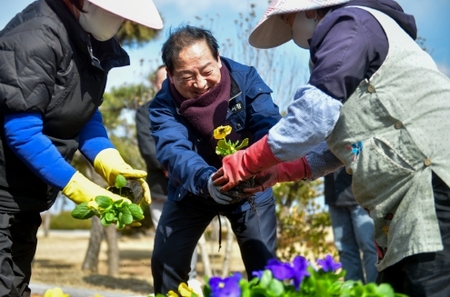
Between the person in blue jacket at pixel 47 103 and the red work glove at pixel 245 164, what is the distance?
21.8 inches

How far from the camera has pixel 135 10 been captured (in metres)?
3.40

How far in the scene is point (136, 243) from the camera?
2058 centimetres

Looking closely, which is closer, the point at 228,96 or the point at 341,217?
the point at 228,96

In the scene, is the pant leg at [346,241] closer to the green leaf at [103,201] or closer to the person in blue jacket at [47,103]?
the person in blue jacket at [47,103]

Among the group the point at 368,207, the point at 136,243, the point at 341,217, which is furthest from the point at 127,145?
the point at 368,207

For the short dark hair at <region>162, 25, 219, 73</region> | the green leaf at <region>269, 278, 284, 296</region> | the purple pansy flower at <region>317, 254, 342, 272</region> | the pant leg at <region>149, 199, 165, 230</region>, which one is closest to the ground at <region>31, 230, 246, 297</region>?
the pant leg at <region>149, 199, 165, 230</region>

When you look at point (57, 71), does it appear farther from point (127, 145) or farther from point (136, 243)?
point (136, 243)

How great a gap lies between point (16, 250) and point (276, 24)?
5.64ft

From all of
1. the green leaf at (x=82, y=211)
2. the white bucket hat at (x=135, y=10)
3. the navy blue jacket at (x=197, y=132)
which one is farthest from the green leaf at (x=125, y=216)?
the white bucket hat at (x=135, y=10)

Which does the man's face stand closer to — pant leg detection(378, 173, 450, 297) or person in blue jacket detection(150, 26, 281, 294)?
person in blue jacket detection(150, 26, 281, 294)

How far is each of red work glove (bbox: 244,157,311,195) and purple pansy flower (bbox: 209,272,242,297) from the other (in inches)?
45.0

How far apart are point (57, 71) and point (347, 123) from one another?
140cm

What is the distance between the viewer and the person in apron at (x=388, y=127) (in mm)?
2762

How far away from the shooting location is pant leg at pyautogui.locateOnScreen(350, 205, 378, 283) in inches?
250
